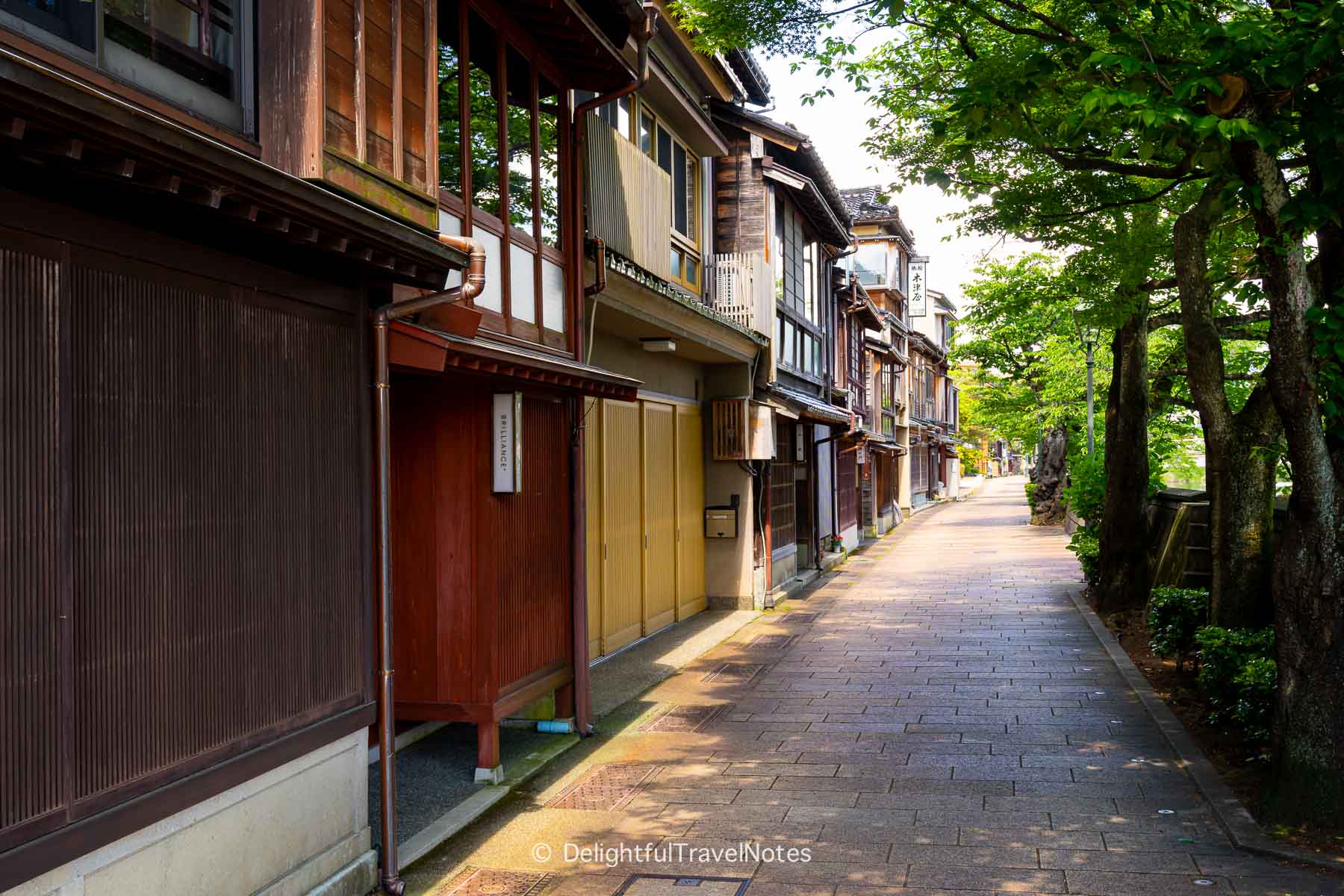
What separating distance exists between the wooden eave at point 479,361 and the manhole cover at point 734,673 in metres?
4.86

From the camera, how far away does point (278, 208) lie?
17.0ft

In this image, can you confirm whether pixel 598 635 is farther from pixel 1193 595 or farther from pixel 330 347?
pixel 330 347

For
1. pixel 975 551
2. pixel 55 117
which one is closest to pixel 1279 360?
pixel 55 117

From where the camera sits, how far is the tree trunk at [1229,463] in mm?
11852

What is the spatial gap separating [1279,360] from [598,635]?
8779 millimetres

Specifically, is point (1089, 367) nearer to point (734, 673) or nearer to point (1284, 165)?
point (734, 673)

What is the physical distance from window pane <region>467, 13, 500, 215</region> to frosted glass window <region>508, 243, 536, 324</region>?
447mm

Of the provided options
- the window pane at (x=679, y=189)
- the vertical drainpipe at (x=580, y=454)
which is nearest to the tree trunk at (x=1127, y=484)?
the window pane at (x=679, y=189)

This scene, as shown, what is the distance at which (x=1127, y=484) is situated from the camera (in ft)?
58.0

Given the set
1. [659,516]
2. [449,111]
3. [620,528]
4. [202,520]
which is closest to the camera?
[202,520]

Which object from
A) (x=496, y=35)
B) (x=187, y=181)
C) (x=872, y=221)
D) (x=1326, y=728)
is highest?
(x=872, y=221)

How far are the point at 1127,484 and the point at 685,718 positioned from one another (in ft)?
31.6

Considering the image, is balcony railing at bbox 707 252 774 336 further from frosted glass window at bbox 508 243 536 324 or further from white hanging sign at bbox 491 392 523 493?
white hanging sign at bbox 491 392 523 493

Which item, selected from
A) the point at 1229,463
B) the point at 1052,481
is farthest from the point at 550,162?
the point at 1052,481
